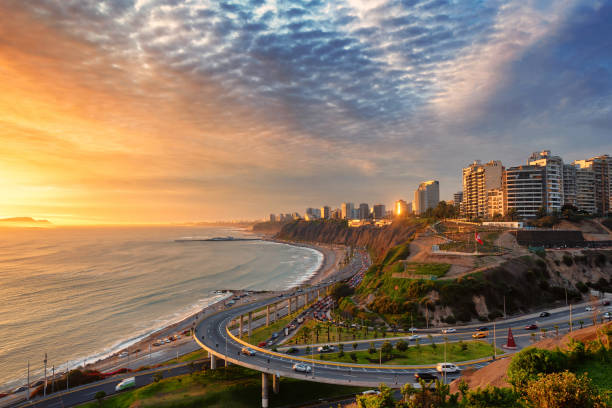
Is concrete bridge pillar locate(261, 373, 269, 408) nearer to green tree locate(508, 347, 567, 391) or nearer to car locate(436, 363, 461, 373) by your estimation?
car locate(436, 363, 461, 373)

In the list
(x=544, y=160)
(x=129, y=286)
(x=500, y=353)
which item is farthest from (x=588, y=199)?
(x=129, y=286)

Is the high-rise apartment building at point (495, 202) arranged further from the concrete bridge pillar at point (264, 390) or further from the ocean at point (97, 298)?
the concrete bridge pillar at point (264, 390)

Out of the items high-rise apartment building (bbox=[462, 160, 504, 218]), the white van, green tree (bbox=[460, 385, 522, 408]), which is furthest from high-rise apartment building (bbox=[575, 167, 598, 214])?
the white van

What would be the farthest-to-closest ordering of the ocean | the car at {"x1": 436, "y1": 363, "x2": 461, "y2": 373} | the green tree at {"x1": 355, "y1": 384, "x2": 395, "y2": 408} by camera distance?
the ocean → the car at {"x1": 436, "y1": 363, "x2": 461, "y2": 373} → the green tree at {"x1": 355, "y1": 384, "x2": 395, "y2": 408}

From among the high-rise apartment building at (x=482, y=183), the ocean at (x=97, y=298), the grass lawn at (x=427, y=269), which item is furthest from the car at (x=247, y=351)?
the high-rise apartment building at (x=482, y=183)

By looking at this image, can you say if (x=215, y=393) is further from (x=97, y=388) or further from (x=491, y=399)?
(x=491, y=399)

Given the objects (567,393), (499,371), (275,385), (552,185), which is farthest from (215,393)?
(552,185)
